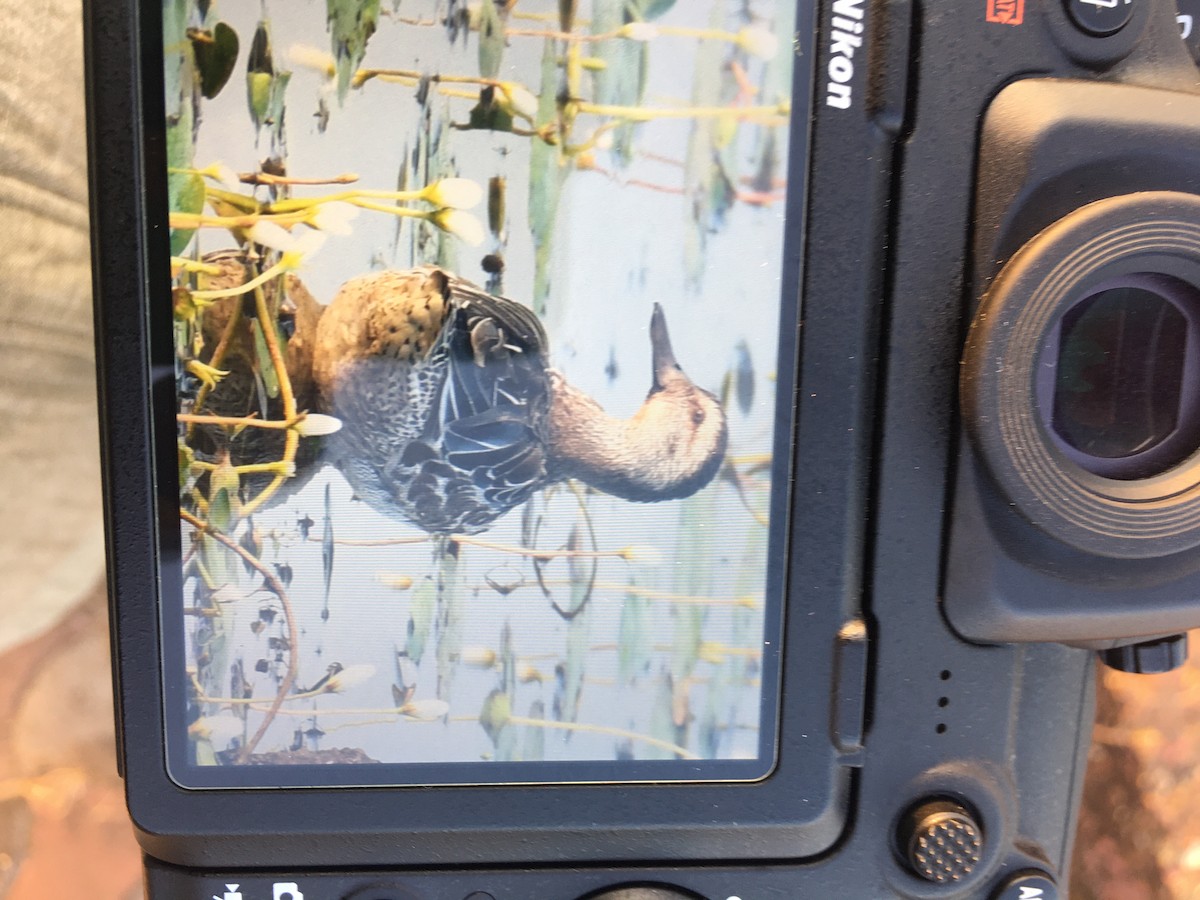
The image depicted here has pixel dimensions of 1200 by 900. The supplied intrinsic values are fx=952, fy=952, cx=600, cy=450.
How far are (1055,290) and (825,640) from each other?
0.69 ft

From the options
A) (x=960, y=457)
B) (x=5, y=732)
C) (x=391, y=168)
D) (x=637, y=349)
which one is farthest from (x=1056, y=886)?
(x=5, y=732)

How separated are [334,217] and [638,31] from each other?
0.17 metres

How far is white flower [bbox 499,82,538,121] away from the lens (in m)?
0.46

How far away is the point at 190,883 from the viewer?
0.52 m

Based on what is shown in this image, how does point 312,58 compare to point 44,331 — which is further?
point 44,331

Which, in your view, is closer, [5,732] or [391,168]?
[391,168]

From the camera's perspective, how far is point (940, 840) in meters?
0.52

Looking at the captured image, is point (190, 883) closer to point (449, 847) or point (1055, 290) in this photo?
point (449, 847)

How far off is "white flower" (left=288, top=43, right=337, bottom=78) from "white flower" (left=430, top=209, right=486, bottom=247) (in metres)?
0.08

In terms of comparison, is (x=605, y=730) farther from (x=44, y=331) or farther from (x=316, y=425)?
(x=44, y=331)

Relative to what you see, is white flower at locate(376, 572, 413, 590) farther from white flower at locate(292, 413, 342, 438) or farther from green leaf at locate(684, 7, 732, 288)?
green leaf at locate(684, 7, 732, 288)

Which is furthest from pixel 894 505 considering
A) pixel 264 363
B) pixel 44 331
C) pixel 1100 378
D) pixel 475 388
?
pixel 44 331

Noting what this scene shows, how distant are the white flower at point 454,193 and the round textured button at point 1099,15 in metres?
0.31

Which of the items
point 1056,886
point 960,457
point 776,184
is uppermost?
point 776,184
